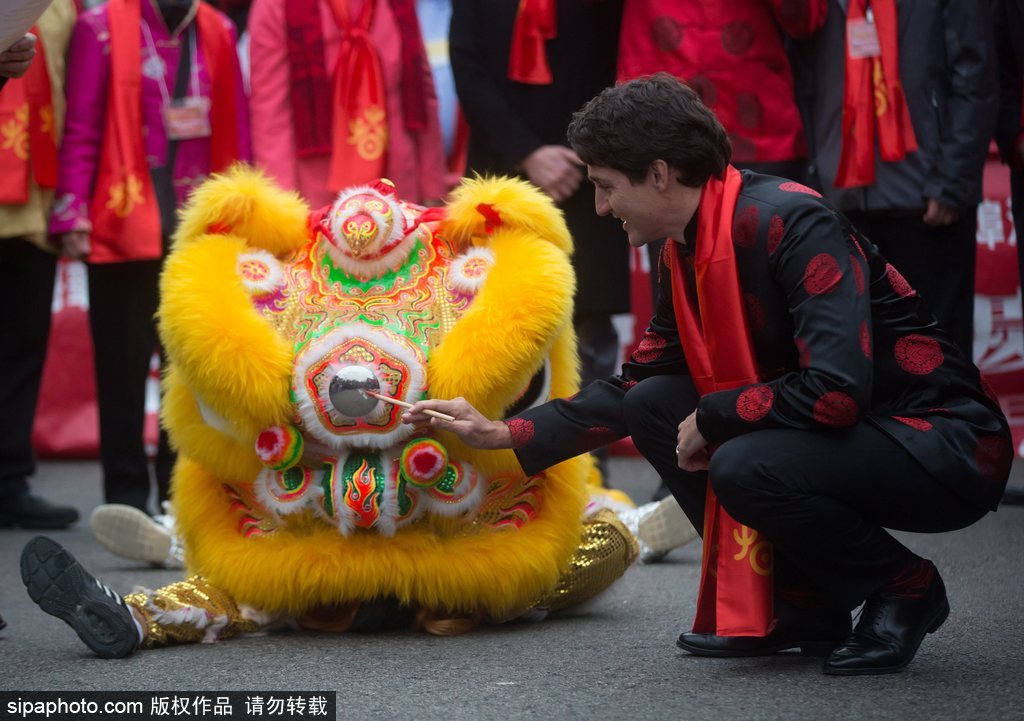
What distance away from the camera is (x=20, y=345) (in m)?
4.45

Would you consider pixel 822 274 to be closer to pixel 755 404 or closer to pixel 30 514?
pixel 755 404

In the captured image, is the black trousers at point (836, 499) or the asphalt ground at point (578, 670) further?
the black trousers at point (836, 499)

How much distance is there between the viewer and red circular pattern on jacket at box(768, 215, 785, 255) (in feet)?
7.80

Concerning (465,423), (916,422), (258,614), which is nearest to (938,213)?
(916,422)

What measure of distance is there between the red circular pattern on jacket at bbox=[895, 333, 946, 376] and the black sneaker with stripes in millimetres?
1464

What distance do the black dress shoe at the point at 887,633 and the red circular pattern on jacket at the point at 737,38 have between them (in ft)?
6.29

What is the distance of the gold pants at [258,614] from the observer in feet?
8.90

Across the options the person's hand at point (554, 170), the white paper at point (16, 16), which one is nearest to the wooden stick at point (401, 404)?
the white paper at point (16, 16)

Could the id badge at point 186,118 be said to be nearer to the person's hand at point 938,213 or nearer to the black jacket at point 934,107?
the black jacket at point 934,107

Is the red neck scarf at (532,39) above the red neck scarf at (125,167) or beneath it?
above

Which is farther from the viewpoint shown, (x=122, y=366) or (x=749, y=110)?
(x=122, y=366)

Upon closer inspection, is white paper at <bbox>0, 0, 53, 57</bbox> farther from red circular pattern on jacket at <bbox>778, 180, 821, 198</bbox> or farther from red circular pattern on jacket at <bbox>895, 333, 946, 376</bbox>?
red circular pattern on jacket at <bbox>895, 333, 946, 376</bbox>

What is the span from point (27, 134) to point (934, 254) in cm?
260

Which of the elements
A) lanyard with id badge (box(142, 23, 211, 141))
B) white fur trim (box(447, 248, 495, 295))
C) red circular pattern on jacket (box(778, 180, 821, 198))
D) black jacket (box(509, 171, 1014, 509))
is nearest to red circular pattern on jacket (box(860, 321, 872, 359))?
black jacket (box(509, 171, 1014, 509))
